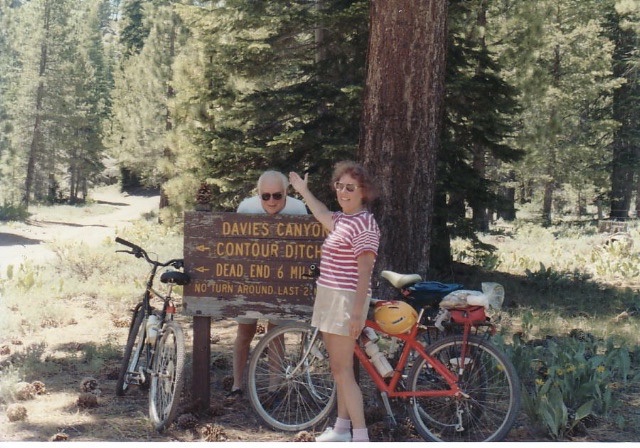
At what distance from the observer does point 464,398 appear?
427 cm

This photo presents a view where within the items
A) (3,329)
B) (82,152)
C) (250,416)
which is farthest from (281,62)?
(82,152)

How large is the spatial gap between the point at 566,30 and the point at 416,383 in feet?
89.5

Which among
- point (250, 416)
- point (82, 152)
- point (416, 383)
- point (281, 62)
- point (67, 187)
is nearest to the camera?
point (416, 383)

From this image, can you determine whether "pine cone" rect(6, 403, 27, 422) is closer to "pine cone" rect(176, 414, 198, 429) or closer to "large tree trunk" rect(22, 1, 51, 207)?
"pine cone" rect(176, 414, 198, 429)

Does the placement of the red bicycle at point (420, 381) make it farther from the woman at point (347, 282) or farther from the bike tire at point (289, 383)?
the woman at point (347, 282)

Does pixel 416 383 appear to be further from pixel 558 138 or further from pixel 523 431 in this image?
pixel 558 138

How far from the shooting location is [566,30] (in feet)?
93.2

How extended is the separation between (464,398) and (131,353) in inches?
101

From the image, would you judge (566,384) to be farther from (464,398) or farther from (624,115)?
(624,115)

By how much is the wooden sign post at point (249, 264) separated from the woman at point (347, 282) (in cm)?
59

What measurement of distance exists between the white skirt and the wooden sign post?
25.3 inches

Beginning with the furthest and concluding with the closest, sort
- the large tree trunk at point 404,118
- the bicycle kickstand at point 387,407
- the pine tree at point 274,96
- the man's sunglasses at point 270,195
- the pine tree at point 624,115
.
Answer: the pine tree at point 624,115
the pine tree at point 274,96
the large tree trunk at point 404,118
the man's sunglasses at point 270,195
the bicycle kickstand at point 387,407

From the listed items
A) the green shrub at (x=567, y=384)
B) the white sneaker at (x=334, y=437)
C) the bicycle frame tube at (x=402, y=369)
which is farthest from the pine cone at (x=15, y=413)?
the green shrub at (x=567, y=384)

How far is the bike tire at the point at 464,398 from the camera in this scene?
14.1 ft
